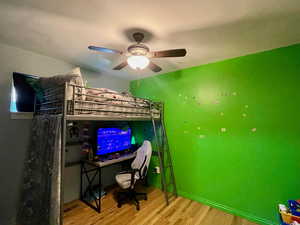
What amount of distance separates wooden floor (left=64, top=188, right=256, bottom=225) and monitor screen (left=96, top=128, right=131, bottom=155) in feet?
2.95

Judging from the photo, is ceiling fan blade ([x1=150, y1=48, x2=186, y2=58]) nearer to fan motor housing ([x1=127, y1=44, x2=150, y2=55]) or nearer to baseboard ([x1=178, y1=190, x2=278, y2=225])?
fan motor housing ([x1=127, y1=44, x2=150, y2=55])

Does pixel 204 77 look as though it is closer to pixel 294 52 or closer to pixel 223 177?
pixel 294 52

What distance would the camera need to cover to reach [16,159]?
6.52 ft

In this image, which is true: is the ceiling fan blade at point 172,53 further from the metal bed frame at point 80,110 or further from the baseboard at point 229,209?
the baseboard at point 229,209

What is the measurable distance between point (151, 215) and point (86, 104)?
1.88 meters

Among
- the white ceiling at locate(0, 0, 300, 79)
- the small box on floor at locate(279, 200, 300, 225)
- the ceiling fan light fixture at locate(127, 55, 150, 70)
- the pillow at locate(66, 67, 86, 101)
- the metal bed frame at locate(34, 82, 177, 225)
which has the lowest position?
the small box on floor at locate(279, 200, 300, 225)

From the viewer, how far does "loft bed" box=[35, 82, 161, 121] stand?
1633 mm

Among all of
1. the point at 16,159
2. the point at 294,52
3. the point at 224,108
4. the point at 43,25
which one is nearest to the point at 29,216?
the point at 16,159

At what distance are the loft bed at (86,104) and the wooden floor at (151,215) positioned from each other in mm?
1462

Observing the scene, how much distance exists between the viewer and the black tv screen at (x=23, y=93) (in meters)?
2.02

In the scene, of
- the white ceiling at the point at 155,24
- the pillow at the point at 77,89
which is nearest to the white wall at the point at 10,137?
the white ceiling at the point at 155,24

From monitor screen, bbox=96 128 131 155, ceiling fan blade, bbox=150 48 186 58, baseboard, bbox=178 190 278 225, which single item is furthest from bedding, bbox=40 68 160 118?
baseboard, bbox=178 190 278 225

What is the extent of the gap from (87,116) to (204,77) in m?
2.02

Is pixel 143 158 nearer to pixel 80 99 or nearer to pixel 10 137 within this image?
pixel 80 99
